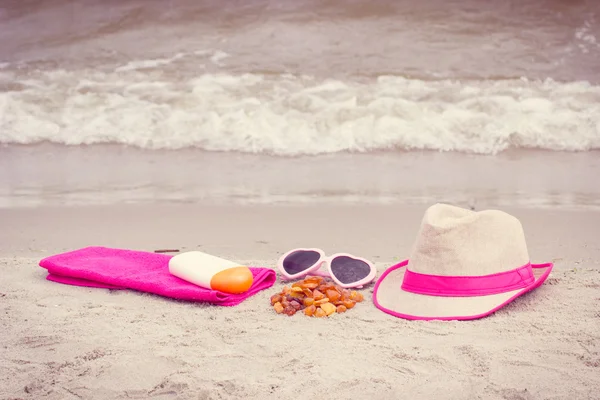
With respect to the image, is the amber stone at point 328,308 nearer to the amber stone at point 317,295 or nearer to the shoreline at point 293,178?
the amber stone at point 317,295

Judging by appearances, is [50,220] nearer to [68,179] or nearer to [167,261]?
[68,179]

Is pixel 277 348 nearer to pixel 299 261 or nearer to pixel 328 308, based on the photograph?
pixel 328 308

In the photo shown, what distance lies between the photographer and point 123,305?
2.78 meters

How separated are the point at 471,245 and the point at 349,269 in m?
0.65

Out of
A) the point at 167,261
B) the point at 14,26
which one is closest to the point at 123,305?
the point at 167,261

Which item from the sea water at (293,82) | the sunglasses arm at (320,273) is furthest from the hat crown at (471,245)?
the sea water at (293,82)

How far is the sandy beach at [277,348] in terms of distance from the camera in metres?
2.04

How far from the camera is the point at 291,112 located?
6.41 m

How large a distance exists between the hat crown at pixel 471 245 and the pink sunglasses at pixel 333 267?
437 mm

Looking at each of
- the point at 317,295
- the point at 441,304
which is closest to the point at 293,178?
the point at 317,295

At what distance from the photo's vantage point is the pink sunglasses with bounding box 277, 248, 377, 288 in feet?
9.68

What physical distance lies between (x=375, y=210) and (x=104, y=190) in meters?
2.09

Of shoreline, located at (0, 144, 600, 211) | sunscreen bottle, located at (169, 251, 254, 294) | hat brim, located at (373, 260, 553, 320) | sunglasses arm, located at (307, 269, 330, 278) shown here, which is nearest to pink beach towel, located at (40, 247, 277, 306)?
sunscreen bottle, located at (169, 251, 254, 294)

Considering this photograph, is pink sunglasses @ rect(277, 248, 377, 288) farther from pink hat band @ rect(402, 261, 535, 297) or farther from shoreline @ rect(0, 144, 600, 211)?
shoreline @ rect(0, 144, 600, 211)
